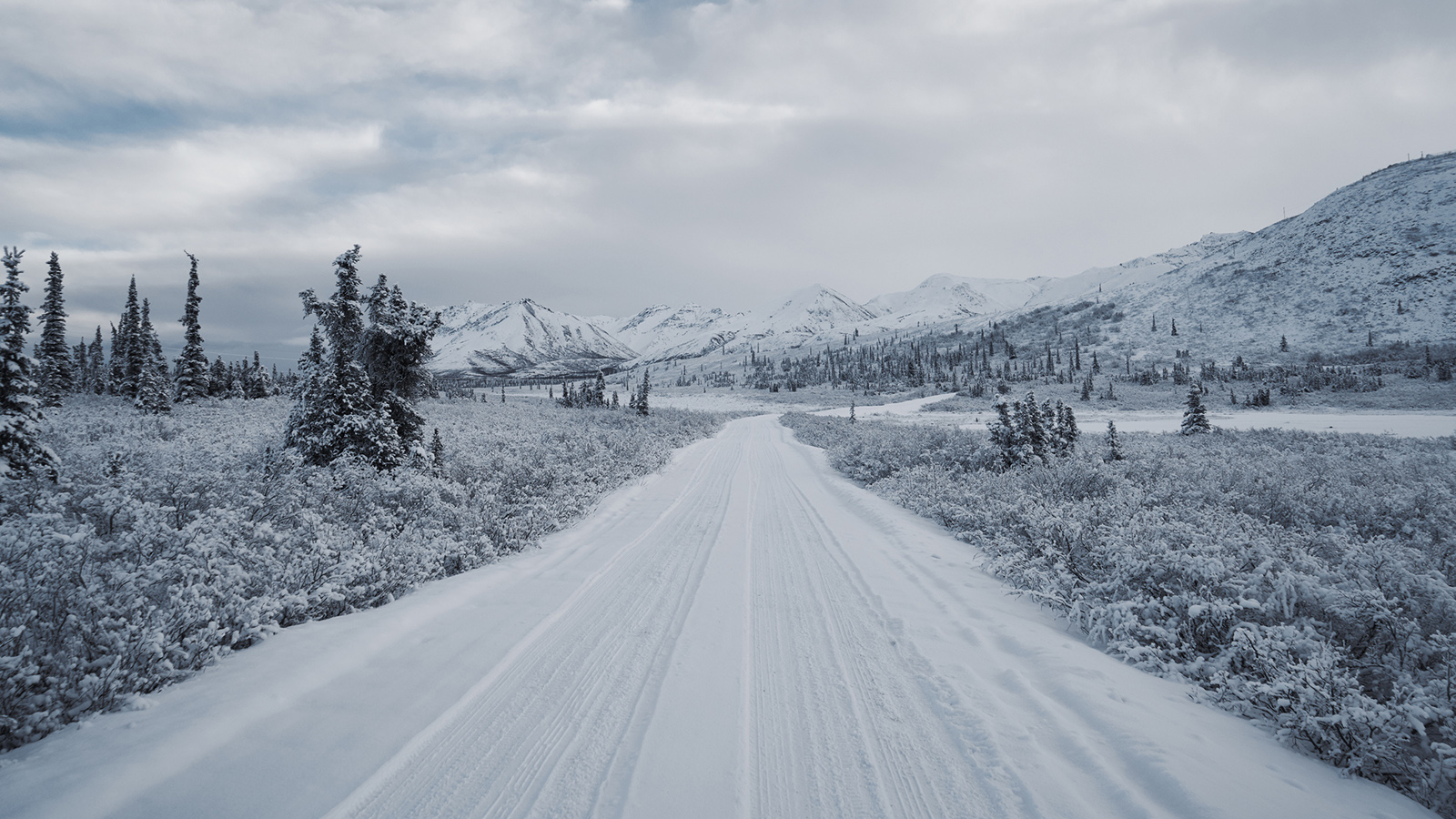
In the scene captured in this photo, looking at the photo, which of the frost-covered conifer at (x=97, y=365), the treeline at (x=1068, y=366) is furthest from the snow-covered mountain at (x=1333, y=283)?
the frost-covered conifer at (x=97, y=365)

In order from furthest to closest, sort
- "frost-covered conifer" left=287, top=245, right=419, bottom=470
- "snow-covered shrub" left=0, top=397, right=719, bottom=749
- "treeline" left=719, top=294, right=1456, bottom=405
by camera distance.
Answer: "treeline" left=719, top=294, right=1456, bottom=405, "frost-covered conifer" left=287, top=245, right=419, bottom=470, "snow-covered shrub" left=0, top=397, right=719, bottom=749

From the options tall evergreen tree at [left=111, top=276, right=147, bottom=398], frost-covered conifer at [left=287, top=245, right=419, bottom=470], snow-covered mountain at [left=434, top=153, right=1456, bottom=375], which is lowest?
frost-covered conifer at [left=287, top=245, right=419, bottom=470]

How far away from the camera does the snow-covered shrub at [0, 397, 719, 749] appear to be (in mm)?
3637

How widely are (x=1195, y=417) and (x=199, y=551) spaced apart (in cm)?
3726

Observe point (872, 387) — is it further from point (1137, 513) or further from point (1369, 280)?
point (1137, 513)

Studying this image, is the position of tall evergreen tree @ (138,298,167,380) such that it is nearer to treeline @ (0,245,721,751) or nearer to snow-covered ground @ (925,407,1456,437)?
treeline @ (0,245,721,751)

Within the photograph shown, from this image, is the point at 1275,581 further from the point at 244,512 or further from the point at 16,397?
the point at 16,397

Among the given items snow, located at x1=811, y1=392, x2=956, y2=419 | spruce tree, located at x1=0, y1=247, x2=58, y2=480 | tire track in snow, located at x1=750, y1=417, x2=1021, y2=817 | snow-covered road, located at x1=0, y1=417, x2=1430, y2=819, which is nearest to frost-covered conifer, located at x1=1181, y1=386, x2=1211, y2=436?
snow, located at x1=811, y1=392, x2=956, y2=419

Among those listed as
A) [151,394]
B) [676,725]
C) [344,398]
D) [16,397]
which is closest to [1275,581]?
[676,725]

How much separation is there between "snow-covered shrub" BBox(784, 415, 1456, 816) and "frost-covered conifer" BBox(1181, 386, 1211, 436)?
17.1m

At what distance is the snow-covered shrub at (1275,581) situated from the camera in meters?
3.34

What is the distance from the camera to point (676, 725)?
365 centimetres

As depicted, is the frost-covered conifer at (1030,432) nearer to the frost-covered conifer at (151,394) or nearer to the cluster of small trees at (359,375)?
the cluster of small trees at (359,375)

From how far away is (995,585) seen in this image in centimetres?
674
